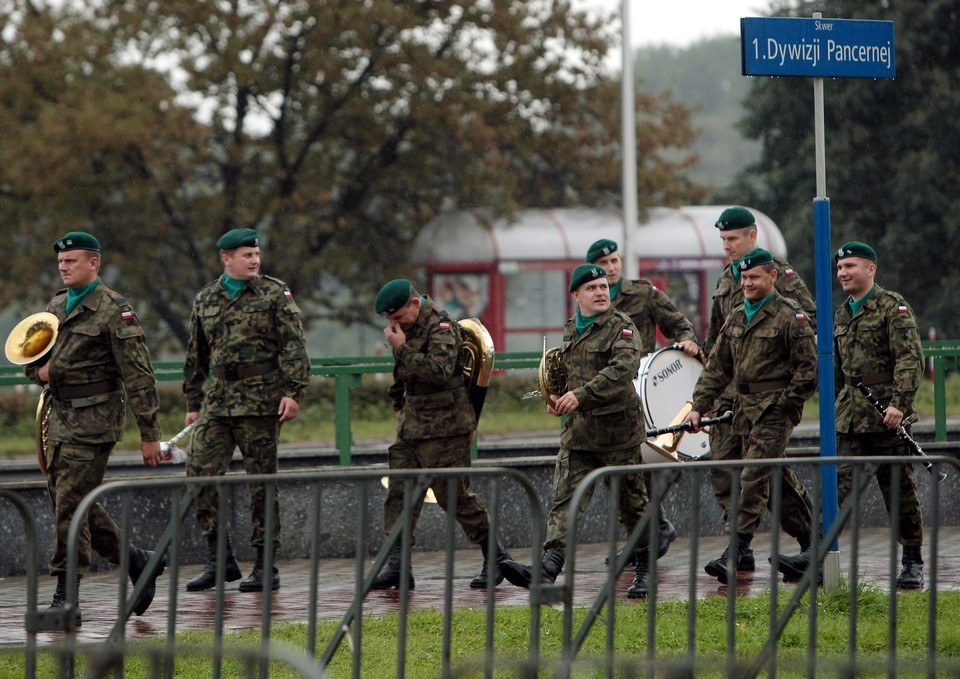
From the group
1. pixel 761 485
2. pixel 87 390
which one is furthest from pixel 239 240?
pixel 761 485

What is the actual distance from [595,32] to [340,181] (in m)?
4.54

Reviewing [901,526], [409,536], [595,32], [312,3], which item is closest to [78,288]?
[409,536]

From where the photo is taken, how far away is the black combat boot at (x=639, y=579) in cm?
860

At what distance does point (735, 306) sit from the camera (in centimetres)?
922

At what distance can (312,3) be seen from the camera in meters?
23.9

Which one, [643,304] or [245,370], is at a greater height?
[643,304]

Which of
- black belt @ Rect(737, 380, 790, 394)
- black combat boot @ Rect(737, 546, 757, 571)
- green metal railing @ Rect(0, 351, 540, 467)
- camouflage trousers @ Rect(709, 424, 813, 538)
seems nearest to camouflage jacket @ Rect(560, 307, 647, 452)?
camouflage trousers @ Rect(709, 424, 813, 538)

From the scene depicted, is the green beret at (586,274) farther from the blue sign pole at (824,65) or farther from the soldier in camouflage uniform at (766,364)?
the blue sign pole at (824,65)

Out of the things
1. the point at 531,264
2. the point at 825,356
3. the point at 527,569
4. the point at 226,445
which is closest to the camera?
the point at 825,356

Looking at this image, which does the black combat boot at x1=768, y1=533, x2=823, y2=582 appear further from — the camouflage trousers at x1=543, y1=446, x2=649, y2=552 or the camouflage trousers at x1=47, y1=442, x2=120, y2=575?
the camouflage trousers at x1=47, y1=442, x2=120, y2=575

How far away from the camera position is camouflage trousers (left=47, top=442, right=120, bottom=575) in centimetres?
835

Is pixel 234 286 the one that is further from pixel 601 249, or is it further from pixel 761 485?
pixel 761 485

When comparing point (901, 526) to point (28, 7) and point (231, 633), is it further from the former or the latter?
point (28, 7)

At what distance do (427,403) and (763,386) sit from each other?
71.4 inches
